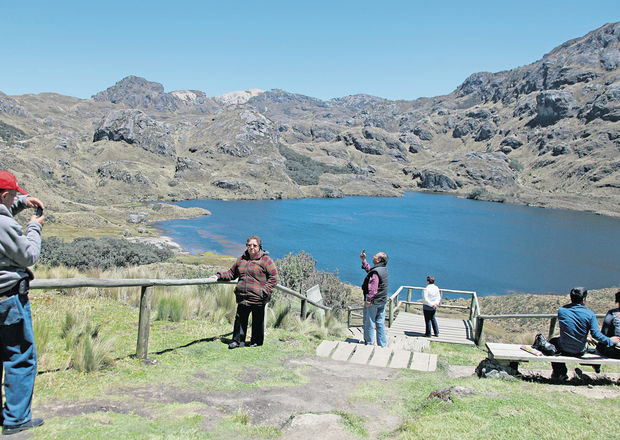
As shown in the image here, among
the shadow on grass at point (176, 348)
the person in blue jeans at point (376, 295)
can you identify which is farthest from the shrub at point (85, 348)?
the person in blue jeans at point (376, 295)

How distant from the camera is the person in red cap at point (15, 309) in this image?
3754 mm

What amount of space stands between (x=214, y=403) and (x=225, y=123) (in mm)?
199154

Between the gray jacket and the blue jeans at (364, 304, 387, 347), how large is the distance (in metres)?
6.90

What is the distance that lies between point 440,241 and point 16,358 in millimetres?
72233

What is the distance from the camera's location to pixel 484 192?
164 meters

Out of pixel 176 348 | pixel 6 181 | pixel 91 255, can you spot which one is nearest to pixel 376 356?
pixel 176 348

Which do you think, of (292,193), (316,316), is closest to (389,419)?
(316,316)

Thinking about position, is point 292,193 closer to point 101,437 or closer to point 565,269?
point 565,269

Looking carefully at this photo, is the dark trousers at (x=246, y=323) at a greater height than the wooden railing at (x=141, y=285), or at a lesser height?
lesser

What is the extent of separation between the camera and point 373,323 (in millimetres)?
9750

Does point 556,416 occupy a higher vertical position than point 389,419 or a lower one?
higher

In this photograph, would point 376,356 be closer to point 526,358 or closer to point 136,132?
point 526,358

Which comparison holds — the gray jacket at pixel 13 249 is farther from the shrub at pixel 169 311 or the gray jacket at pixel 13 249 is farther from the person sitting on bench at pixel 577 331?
the person sitting on bench at pixel 577 331

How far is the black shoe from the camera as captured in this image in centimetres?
388
